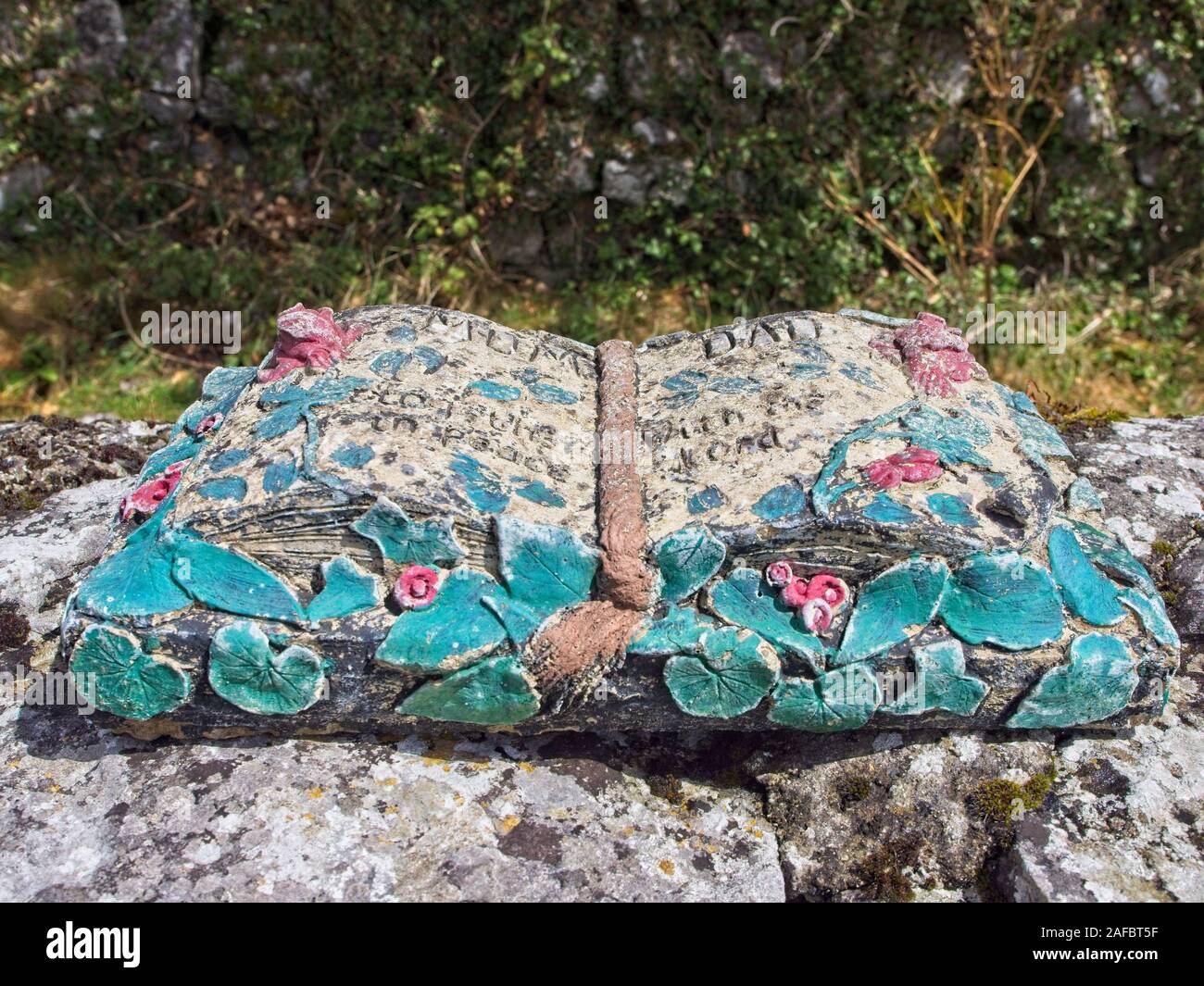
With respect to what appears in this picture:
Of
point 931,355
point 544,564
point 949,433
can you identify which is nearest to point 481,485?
point 544,564

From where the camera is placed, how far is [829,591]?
8.24 ft

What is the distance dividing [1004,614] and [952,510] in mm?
257

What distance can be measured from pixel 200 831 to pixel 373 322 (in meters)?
1.50

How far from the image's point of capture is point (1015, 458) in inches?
109

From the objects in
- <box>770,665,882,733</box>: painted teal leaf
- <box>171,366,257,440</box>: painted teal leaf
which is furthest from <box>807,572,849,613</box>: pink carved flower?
<box>171,366,257,440</box>: painted teal leaf

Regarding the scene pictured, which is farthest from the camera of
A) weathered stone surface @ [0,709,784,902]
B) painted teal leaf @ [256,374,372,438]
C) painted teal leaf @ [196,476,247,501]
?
painted teal leaf @ [256,374,372,438]

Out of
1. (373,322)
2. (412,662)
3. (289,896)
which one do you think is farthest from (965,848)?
(373,322)

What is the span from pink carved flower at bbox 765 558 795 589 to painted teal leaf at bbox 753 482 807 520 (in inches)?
4.1

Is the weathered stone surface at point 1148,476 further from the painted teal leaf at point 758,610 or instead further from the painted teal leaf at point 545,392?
the painted teal leaf at point 545,392

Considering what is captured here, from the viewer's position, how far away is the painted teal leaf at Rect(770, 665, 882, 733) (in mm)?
2500

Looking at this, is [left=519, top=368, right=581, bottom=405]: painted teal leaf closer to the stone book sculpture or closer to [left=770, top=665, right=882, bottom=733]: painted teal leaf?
the stone book sculpture

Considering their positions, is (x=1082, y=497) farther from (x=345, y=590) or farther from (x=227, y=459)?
(x=227, y=459)

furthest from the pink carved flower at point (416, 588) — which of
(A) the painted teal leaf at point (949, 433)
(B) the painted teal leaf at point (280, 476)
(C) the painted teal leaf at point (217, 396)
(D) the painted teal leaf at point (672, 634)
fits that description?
(A) the painted teal leaf at point (949, 433)

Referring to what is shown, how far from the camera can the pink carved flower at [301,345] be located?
303 centimetres
